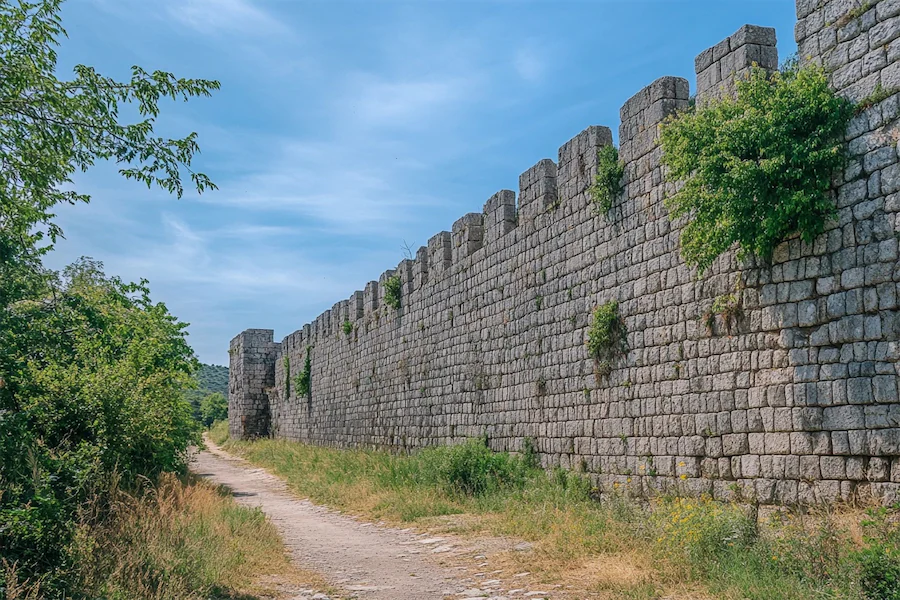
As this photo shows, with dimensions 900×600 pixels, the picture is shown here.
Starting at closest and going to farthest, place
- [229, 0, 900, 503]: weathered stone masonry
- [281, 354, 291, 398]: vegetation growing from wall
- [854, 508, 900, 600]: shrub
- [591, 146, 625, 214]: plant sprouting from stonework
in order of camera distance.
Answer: [854, 508, 900, 600]: shrub
[229, 0, 900, 503]: weathered stone masonry
[591, 146, 625, 214]: plant sprouting from stonework
[281, 354, 291, 398]: vegetation growing from wall

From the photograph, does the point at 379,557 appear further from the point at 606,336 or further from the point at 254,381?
the point at 254,381

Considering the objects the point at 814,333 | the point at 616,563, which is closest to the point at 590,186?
the point at 814,333

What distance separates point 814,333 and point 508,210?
23.3 feet

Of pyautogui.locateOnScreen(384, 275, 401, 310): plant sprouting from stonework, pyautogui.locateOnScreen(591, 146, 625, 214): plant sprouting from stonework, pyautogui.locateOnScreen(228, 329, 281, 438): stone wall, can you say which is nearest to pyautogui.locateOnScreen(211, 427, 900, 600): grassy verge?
pyautogui.locateOnScreen(591, 146, 625, 214): plant sprouting from stonework

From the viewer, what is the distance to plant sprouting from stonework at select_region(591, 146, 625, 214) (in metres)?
10.4

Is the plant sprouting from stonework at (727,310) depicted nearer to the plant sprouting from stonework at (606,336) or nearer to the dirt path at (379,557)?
the plant sprouting from stonework at (606,336)

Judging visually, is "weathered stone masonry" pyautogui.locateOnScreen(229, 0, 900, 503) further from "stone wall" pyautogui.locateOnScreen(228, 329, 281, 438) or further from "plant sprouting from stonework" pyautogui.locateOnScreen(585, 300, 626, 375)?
"stone wall" pyautogui.locateOnScreen(228, 329, 281, 438)

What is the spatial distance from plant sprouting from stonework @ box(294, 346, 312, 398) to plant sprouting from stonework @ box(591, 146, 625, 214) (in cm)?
1755

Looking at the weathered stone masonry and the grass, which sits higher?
the weathered stone masonry

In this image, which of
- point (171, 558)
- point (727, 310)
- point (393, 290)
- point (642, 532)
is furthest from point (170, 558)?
point (393, 290)

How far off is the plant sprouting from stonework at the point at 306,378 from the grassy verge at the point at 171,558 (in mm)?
17144

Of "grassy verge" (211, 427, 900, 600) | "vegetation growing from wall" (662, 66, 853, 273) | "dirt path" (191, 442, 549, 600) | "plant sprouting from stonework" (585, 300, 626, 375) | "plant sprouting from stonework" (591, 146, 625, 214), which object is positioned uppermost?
"plant sprouting from stonework" (591, 146, 625, 214)

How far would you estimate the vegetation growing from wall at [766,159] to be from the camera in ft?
23.0

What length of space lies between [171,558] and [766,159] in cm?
603
